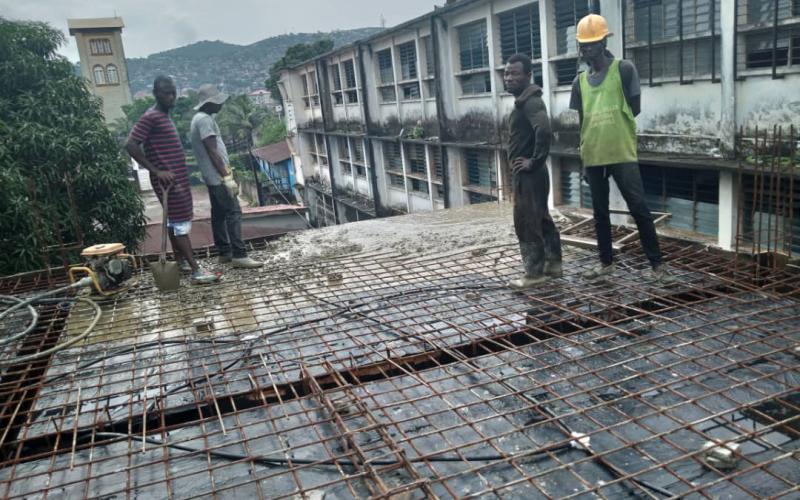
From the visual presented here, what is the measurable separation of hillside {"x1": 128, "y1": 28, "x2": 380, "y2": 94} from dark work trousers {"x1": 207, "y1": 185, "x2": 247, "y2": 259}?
88.4m

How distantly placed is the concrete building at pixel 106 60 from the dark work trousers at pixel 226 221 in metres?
42.0

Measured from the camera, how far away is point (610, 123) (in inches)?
159

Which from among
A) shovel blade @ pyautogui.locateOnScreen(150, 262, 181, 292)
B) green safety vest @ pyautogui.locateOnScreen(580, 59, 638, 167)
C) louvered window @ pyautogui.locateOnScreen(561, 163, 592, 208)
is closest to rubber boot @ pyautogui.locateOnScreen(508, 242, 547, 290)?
green safety vest @ pyautogui.locateOnScreen(580, 59, 638, 167)

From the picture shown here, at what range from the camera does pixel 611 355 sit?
126 inches

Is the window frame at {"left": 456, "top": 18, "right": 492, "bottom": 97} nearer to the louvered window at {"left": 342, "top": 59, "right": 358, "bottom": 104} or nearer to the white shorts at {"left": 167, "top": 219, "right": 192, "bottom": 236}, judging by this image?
the louvered window at {"left": 342, "top": 59, "right": 358, "bottom": 104}

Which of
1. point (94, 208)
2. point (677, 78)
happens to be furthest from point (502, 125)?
point (94, 208)

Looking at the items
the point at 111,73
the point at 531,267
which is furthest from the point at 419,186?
the point at 111,73

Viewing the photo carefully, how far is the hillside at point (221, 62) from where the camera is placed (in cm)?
9362

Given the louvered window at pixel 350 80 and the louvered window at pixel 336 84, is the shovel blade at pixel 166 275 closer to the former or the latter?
the louvered window at pixel 350 80

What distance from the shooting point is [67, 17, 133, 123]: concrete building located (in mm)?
42344

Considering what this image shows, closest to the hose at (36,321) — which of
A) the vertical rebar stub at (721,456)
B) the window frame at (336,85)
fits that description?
the vertical rebar stub at (721,456)

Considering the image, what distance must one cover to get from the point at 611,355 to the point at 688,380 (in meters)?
0.48

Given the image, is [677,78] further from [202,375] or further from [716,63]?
[202,375]

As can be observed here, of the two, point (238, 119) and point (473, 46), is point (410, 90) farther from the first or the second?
point (238, 119)
